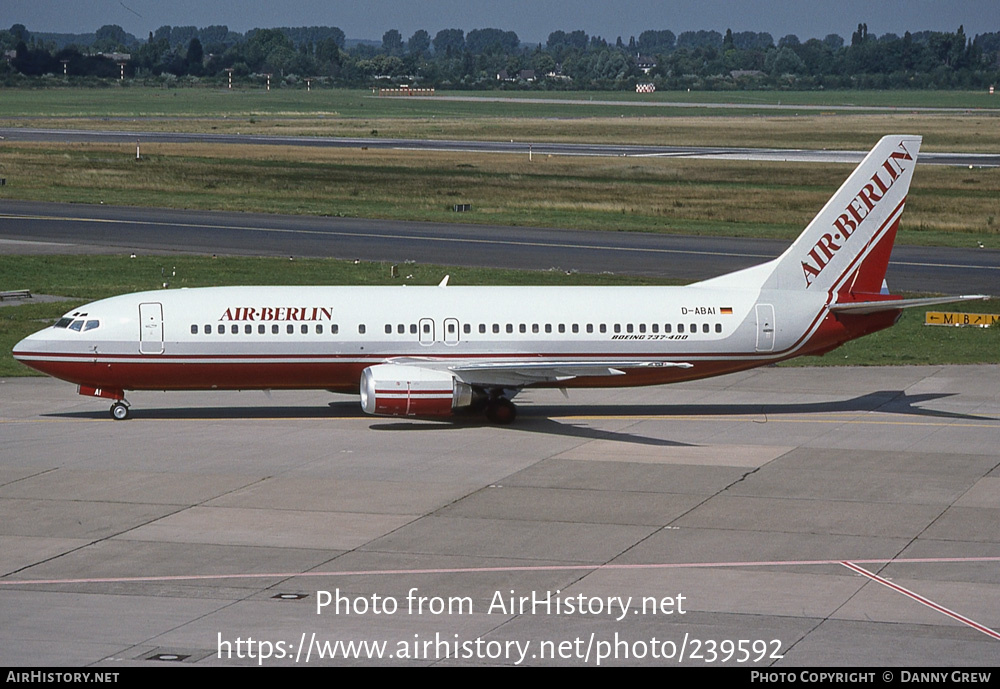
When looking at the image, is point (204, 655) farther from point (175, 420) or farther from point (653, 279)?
point (653, 279)

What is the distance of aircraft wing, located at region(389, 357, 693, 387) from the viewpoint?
38625 millimetres

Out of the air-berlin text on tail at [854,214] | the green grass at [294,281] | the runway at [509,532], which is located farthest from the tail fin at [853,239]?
the green grass at [294,281]

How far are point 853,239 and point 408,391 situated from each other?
47.3 feet

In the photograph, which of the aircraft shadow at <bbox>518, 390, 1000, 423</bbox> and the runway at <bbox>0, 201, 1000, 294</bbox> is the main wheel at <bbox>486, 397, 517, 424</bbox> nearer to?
the aircraft shadow at <bbox>518, 390, 1000, 423</bbox>

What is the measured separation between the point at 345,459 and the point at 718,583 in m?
13.5

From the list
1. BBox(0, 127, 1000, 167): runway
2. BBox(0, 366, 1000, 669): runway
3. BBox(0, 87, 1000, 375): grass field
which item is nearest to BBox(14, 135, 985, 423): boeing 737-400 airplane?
BBox(0, 366, 1000, 669): runway

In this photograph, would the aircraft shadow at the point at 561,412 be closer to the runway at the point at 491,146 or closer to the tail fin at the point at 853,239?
the tail fin at the point at 853,239

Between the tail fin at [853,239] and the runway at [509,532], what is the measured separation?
4.14m

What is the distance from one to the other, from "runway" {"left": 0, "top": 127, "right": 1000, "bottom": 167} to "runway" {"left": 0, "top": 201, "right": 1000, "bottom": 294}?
61109 millimetres

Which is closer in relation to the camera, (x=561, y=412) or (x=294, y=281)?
(x=561, y=412)

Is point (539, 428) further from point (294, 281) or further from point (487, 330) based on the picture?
point (294, 281)

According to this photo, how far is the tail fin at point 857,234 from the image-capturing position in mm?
41875

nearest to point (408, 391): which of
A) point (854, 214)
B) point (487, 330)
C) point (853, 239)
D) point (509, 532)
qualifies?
point (487, 330)

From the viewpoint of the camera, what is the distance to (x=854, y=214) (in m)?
42.2
